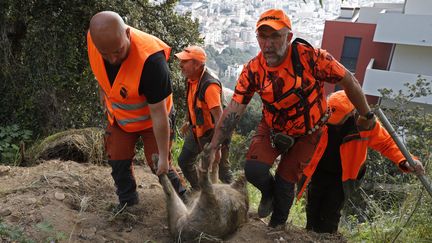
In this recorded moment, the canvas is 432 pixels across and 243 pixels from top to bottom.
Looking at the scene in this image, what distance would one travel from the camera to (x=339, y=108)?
3.30 m

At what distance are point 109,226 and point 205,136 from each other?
1.31m

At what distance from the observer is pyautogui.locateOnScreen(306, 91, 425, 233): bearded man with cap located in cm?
324

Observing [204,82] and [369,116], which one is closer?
[369,116]

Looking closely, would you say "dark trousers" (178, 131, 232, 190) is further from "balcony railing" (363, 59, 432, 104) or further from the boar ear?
"balcony railing" (363, 59, 432, 104)

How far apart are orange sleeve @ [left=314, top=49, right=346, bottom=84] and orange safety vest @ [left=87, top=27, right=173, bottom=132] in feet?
3.75

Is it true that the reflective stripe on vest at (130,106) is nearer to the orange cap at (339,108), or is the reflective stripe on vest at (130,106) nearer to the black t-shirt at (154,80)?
the black t-shirt at (154,80)

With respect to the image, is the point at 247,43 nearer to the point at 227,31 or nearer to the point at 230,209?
the point at 227,31

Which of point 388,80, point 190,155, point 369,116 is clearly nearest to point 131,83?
point 190,155

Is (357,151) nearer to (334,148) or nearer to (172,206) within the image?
(334,148)

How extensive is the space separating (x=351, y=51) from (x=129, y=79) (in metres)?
15.9

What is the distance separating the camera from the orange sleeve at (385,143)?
10.5 feet

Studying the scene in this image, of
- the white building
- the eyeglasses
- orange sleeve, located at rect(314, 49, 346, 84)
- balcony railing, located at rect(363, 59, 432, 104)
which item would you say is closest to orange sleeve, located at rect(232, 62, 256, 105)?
the eyeglasses

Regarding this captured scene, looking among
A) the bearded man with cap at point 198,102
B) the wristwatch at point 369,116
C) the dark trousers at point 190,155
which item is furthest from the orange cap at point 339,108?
the dark trousers at point 190,155

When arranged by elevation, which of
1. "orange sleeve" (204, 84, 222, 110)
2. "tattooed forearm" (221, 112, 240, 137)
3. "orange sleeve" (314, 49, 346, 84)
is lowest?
"tattooed forearm" (221, 112, 240, 137)
